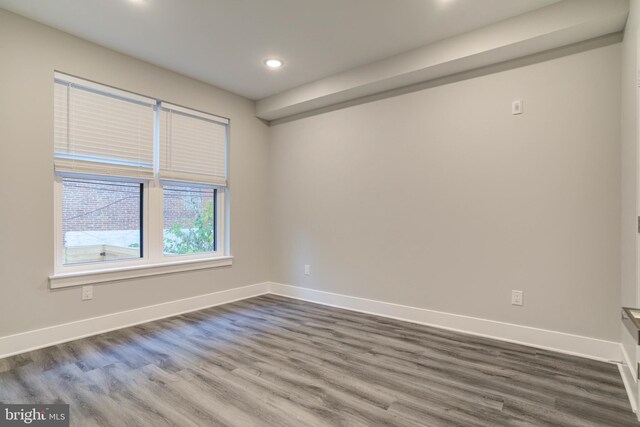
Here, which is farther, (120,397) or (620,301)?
(620,301)

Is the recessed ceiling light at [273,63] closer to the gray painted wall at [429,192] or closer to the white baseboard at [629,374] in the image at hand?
the gray painted wall at [429,192]

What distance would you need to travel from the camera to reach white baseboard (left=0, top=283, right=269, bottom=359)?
2.58 m

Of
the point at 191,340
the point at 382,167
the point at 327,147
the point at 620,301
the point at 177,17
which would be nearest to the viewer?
the point at 620,301

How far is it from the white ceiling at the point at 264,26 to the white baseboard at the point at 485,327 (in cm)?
251

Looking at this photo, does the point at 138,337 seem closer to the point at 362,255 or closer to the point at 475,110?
the point at 362,255

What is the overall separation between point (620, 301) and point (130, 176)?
4255 millimetres

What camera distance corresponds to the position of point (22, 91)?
8.59 feet

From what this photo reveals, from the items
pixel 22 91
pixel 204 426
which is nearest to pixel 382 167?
pixel 204 426

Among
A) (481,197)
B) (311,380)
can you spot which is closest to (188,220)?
(311,380)

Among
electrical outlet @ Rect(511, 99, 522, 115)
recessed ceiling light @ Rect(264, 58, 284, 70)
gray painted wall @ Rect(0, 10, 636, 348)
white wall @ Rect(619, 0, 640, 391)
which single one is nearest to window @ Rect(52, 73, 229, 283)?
gray painted wall @ Rect(0, 10, 636, 348)

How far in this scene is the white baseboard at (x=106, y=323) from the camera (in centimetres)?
258

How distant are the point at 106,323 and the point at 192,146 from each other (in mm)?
2021

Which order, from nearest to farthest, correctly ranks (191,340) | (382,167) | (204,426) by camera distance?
(204,426) < (191,340) < (382,167)

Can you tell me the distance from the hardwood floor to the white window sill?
1.65 ft
